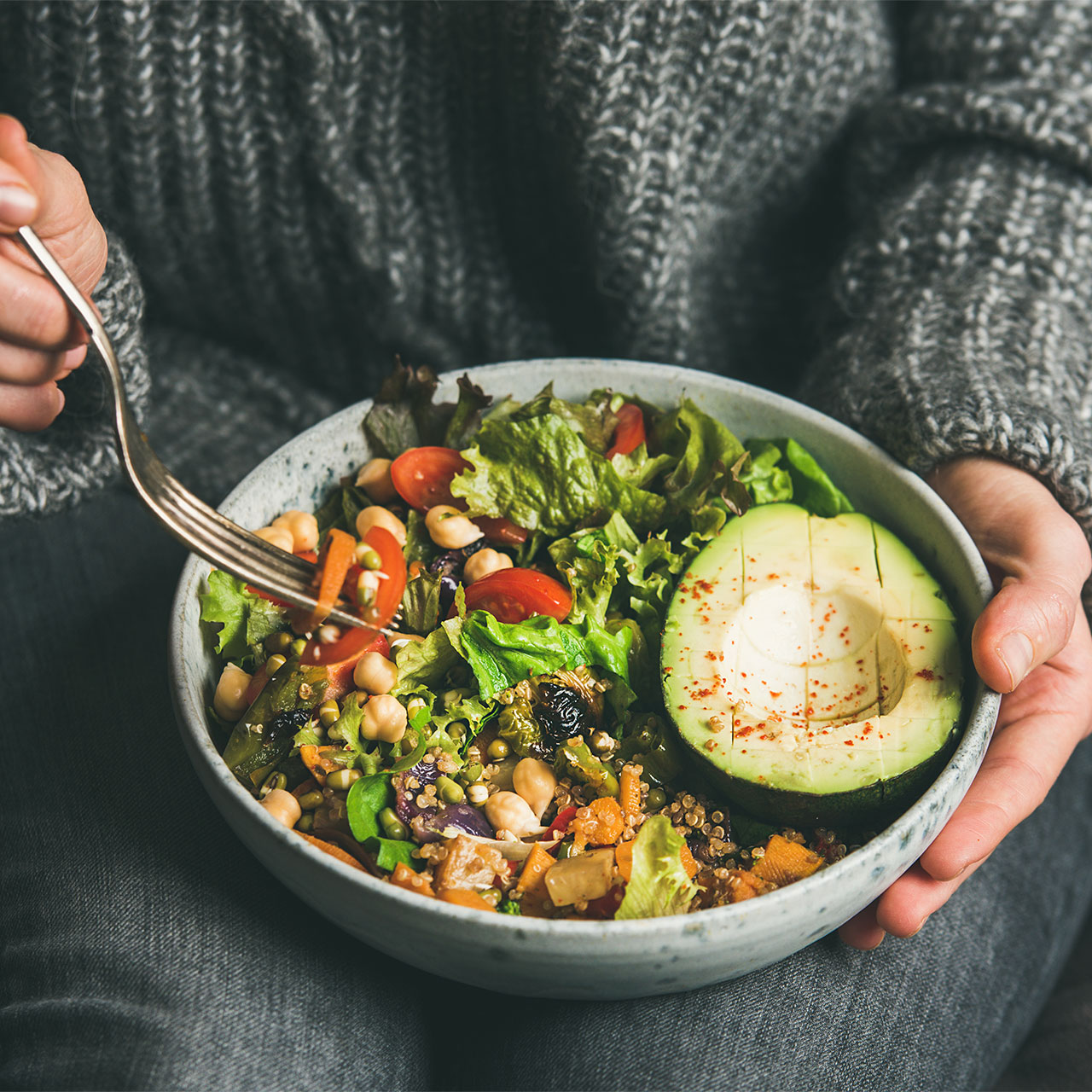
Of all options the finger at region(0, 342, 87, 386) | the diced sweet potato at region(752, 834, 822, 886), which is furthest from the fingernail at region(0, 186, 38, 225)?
the diced sweet potato at region(752, 834, 822, 886)

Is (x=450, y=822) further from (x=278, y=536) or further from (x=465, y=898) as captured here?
(x=278, y=536)

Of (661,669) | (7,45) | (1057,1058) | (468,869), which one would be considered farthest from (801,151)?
(1057,1058)

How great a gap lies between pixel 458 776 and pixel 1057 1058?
117 centimetres

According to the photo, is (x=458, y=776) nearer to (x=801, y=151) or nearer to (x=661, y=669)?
(x=661, y=669)

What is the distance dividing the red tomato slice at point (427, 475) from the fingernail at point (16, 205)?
545 mm

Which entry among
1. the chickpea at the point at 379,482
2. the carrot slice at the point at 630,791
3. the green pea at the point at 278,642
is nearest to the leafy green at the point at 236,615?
the green pea at the point at 278,642

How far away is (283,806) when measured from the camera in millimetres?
1107

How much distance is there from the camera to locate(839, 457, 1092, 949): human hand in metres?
1.14

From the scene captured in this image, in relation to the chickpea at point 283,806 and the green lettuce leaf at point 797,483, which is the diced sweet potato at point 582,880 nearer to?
the chickpea at point 283,806

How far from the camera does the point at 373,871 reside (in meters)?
1.08

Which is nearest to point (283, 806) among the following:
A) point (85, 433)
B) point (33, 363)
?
point (33, 363)

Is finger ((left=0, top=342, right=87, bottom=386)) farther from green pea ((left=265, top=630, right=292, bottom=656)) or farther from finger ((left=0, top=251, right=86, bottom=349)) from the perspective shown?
green pea ((left=265, top=630, right=292, bottom=656))

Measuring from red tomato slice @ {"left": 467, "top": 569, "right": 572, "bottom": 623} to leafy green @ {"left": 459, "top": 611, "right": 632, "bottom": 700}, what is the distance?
0.02 metres

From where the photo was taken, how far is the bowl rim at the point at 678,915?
0.94 metres
